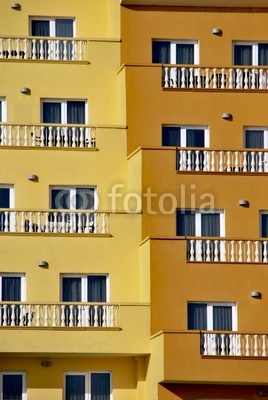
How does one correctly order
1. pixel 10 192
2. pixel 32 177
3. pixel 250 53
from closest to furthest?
pixel 32 177, pixel 10 192, pixel 250 53

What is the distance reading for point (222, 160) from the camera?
6275 cm

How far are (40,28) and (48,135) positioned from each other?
4437 millimetres

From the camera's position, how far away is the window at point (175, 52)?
6500 cm

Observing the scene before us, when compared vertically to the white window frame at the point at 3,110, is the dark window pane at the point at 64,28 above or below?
above

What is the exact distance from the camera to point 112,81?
64875mm

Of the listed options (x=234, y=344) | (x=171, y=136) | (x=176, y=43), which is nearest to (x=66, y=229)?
(x=171, y=136)

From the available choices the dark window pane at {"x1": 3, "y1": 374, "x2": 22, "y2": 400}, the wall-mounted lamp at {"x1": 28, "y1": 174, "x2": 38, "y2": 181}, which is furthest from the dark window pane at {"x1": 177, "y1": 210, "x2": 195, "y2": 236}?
the dark window pane at {"x1": 3, "y1": 374, "x2": 22, "y2": 400}

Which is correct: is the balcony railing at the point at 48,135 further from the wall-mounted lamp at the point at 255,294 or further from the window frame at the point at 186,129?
the wall-mounted lamp at the point at 255,294

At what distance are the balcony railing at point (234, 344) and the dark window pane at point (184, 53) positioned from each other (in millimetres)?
10195

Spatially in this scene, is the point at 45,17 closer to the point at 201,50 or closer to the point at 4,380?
the point at 201,50

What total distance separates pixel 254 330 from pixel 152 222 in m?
4.81

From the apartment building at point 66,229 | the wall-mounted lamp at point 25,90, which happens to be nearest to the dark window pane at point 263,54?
the apartment building at point 66,229

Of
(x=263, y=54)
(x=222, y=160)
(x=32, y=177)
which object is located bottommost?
(x=32, y=177)

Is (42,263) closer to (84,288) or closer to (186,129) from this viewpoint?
(84,288)
